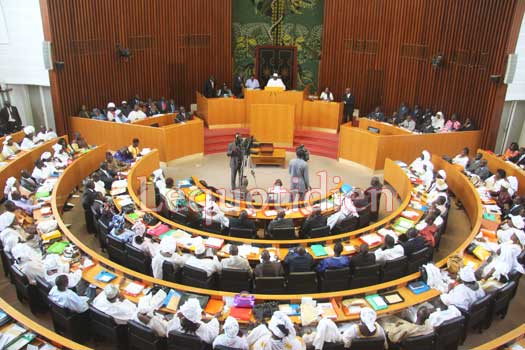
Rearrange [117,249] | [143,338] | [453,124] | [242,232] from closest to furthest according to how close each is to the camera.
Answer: [143,338] → [117,249] → [242,232] → [453,124]

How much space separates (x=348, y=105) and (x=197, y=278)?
11042 millimetres

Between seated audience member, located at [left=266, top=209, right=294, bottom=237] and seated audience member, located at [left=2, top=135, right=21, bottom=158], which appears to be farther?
seated audience member, located at [left=2, top=135, right=21, bottom=158]

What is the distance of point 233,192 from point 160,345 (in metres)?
5.82

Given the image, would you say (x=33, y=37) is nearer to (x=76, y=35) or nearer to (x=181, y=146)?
(x=76, y=35)

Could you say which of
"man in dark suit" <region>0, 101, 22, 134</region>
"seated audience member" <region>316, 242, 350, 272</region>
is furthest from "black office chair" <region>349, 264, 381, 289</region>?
"man in dark suit" <region>0, 101, 22, 134</region>

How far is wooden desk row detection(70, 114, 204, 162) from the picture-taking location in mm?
13070

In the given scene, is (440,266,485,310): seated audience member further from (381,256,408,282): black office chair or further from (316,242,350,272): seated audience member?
(316,242,350,272): seated audience member

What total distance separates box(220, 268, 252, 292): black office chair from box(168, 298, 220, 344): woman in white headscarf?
4.32 ft

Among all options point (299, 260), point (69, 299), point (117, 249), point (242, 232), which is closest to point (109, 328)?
point (69, 299)

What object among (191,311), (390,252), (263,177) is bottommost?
(263,177)

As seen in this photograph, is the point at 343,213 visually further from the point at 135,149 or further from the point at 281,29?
the point at 281,29

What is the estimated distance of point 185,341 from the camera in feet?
17.3

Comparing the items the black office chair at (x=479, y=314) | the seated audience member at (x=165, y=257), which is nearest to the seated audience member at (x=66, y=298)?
the seated audience member at (x=165, y=257)

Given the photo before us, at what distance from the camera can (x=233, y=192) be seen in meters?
11.1
